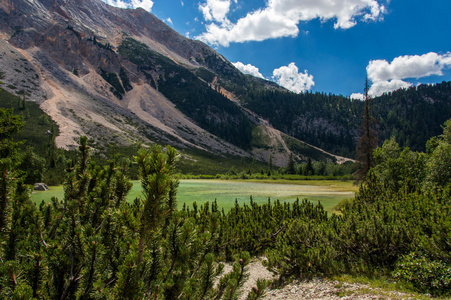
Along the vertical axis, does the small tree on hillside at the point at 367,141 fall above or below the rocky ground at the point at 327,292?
above

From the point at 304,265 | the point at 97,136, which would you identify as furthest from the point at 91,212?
the point at 97,136

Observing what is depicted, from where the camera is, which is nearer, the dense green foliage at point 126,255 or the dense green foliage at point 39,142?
the dense green foliage at point 126,255

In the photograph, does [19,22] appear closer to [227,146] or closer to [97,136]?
[97,136]

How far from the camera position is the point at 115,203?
3678 mm

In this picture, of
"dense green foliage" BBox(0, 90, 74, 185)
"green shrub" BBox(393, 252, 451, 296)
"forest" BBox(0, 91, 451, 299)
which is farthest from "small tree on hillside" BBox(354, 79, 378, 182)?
"dense green foliage" BBox(0, 90, 74, 185)

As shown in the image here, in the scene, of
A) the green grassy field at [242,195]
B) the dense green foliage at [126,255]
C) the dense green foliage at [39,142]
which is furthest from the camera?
the dense green foliage at [39,142]

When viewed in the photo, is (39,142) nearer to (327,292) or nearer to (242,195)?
(242,195)

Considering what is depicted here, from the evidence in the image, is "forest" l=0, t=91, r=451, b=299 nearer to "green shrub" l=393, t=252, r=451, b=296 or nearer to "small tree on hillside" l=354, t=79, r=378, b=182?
"green shrub" l=393, t=252, r=451, b=296

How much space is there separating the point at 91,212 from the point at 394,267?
7.98 m

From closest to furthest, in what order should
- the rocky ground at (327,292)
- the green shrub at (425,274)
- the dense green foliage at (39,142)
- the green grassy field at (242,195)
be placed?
the green shrub at (425,274) → the rocky ground at (327,292) → the green grassy field at (242,195) → the dense green foliage at (39,142)

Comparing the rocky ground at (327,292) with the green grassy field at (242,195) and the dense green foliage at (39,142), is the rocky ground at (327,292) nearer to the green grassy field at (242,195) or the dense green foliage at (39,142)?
the green grassy field at (242,195)

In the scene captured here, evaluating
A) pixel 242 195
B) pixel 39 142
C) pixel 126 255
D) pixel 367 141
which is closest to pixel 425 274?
pixel 126 255

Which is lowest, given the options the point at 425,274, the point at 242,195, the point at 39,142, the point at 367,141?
the point at 242,195

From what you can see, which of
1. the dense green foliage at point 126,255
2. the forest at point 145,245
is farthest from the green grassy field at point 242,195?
the dense green foliage at point 126,255
